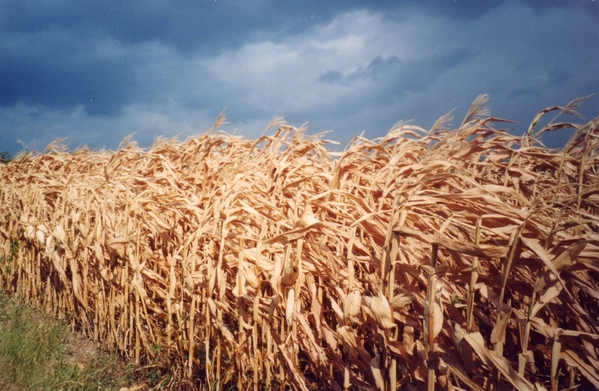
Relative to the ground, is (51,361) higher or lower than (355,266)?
lower

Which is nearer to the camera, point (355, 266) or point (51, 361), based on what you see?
point (355, 266)

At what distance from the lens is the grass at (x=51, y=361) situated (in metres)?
2.22

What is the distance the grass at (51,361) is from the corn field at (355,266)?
0.41 ft

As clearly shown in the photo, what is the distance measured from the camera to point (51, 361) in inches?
95.9

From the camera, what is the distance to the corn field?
3.30 feet

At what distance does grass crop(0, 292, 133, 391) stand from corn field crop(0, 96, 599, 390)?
0.41ft

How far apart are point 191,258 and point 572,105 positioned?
1.98 m

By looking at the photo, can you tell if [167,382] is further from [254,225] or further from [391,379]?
[391,379]

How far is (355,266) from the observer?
1592 mm

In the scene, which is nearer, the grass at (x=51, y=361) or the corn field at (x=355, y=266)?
the corn field at (x=355, y=266)

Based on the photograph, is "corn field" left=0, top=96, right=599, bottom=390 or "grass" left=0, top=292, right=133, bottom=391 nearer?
"corn field" left=0, top=96, right=599, bottom=390

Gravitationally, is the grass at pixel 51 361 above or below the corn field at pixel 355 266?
below

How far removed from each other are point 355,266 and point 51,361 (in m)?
2.06

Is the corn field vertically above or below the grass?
above
